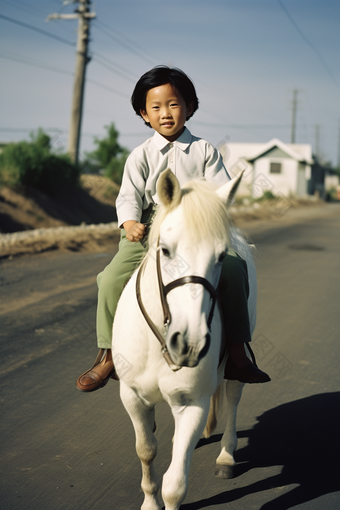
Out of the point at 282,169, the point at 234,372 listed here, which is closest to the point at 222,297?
the point at 234,372

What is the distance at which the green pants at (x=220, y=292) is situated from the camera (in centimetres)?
279

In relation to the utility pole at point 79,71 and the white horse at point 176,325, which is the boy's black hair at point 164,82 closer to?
the white horse at point 176,325

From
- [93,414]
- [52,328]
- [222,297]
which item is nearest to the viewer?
[222,297]

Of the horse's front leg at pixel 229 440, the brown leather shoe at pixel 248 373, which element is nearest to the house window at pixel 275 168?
the horse's front leg at pixel 229 440

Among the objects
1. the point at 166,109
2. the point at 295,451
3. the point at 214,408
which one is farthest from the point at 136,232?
the point at 295,451

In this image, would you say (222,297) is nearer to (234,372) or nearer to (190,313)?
(234,372)

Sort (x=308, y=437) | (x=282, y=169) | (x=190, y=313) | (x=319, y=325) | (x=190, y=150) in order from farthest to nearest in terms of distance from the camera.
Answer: (x=282, y=169)
(x=319, y=325)
(x=308, y=437)
(x=190, y=150)
(x=190, y=313)

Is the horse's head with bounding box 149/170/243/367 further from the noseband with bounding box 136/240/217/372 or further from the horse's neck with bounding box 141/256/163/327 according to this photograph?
the horse's neck with bounding box 141/256/163/327

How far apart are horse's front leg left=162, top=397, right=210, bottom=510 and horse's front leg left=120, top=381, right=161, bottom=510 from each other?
0.88 ft

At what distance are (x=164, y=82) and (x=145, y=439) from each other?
2.13m

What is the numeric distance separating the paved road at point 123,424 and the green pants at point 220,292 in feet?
3.02

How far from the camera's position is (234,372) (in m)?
2.99

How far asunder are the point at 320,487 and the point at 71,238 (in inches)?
375

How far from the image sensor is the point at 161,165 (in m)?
2.91
